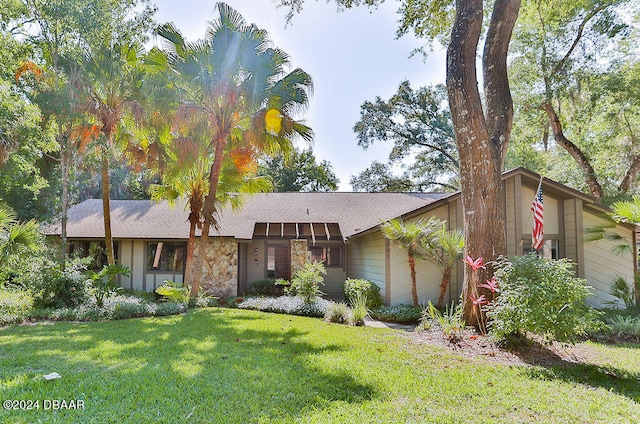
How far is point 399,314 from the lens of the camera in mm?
10172

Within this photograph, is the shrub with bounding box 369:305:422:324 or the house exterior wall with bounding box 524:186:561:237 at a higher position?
the house exterior wall with bounding box 524:186:561:237

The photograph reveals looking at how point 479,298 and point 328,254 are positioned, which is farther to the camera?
point 328,254

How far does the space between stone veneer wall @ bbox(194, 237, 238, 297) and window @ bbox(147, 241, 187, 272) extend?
1.46 meters

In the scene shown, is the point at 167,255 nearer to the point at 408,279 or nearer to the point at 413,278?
the point at 408,279

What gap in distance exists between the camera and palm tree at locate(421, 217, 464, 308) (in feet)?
31.8

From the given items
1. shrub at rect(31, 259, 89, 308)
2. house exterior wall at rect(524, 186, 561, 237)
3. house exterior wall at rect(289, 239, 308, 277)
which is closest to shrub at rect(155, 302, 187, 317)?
shrub at rect(31, 259, 89, 308)

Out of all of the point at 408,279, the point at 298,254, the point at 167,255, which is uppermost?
the point at 298,254

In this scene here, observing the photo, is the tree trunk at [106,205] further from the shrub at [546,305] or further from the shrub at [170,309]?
the shrub at [546,305]

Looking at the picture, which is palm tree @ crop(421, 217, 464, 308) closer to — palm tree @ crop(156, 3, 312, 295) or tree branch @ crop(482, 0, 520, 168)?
tree branch @ crop(482, 0, 520, 168)

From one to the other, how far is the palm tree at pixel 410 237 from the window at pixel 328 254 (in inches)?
240

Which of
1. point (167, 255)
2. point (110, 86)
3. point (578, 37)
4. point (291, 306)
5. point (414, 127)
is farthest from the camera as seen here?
point (414, 127)

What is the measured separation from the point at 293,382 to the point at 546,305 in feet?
13.1

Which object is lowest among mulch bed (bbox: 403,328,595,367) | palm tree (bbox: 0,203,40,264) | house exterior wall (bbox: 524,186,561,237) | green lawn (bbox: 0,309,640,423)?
mulch bed (bbox: 403,328,595,367)

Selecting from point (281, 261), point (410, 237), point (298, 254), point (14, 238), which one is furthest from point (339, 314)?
point (14, 238)
